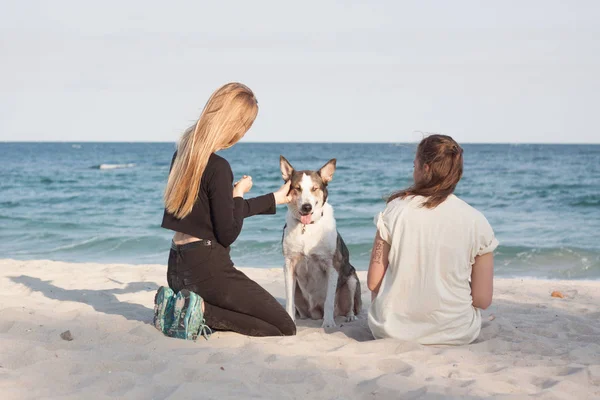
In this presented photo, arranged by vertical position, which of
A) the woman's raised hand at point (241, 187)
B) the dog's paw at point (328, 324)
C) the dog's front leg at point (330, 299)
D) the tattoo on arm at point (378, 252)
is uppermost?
the woman's raised hand at point (241, 187)

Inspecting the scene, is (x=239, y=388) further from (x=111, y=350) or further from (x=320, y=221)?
(x=320, y=221)

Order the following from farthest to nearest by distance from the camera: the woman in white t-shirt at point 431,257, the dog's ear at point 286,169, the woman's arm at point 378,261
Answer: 1. the dog's ear at point 286,169
2. the woman's arm at point 378,261
3. the woman in white t-shirt at point 431,257

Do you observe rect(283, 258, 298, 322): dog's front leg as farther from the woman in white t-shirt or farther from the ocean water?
the ocean water

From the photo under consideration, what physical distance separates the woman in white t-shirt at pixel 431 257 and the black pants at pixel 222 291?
80 cm

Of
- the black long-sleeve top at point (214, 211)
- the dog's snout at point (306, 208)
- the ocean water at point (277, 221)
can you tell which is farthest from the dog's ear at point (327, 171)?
the black long-sleeve top at point (214, 211)

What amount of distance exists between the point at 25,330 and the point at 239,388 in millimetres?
2175

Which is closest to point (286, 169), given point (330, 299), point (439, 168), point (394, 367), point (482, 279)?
point (330, 299)

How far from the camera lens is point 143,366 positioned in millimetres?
3912

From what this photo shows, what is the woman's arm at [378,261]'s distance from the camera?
4.48m

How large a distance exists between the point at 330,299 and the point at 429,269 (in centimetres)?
146

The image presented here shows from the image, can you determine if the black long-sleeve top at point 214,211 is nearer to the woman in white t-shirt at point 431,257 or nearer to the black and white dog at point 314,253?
the black and white dog at point 314,253

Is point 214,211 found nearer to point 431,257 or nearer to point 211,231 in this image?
point 211,231

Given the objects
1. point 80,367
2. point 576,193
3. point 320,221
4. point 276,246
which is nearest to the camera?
point 80,367
